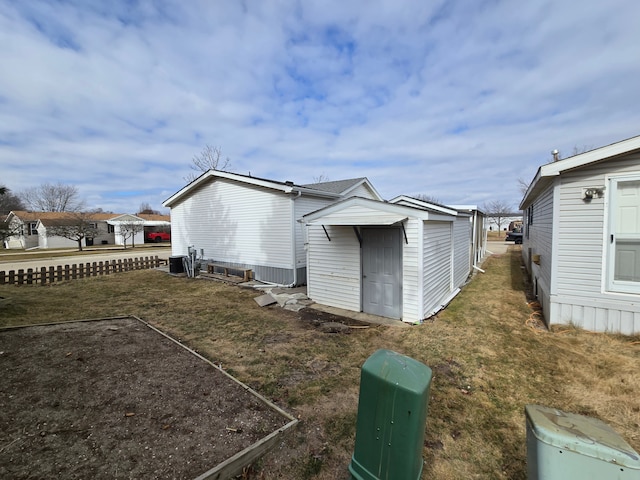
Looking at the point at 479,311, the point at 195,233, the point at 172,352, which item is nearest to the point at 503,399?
the point at 479,311

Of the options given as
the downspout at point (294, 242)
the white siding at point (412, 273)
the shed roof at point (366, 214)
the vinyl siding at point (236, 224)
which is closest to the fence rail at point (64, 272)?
the vinyl siding at point (236, 224)

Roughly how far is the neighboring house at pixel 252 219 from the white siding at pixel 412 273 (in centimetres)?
461

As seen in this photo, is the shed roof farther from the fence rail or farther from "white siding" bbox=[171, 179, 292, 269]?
the fence rail

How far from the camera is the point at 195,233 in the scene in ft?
47.5

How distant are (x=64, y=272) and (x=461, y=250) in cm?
1627

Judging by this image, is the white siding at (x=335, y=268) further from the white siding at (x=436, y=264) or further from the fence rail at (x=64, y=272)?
the fence rail at (x=64, y=272)

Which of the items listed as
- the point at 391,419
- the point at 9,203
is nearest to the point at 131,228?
the point at 9,203

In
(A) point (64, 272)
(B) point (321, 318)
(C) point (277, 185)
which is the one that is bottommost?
(B) point (321, 318)

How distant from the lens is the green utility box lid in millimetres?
1572

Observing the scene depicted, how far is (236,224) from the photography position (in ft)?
40.2

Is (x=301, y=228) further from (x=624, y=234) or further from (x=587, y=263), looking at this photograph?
(x=624, y=234)

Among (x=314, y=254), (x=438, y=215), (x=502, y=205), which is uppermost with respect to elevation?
(x=502, y=205)

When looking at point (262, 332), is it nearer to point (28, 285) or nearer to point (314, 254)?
point (314, 254)

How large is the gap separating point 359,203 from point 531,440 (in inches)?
215
